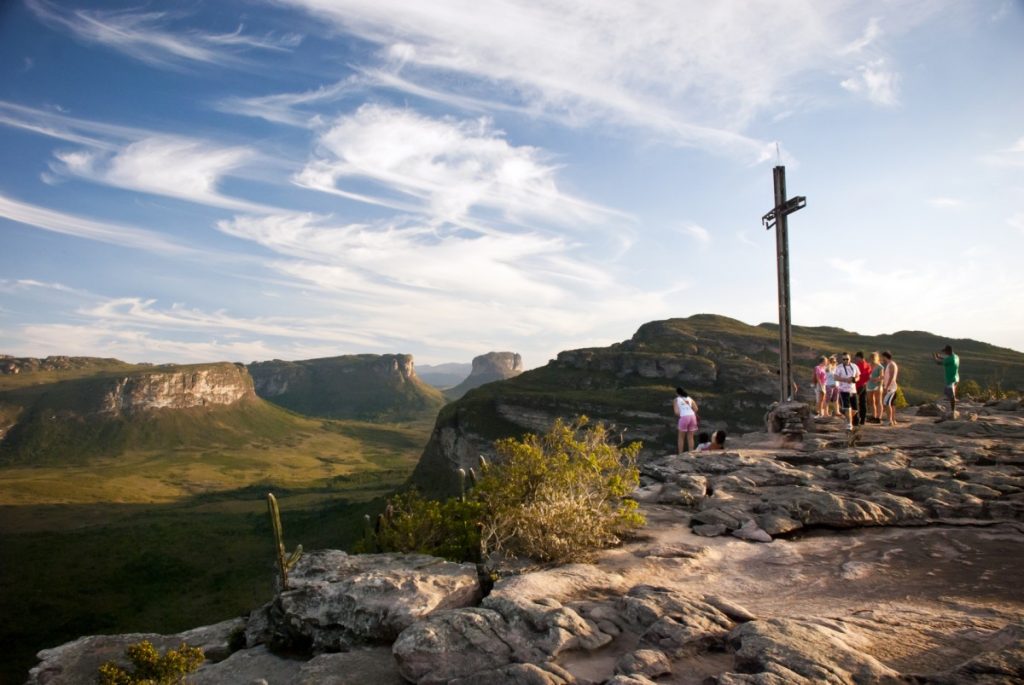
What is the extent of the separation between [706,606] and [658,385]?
9948 centimetres

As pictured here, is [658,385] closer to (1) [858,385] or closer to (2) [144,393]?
(1) [858,385]

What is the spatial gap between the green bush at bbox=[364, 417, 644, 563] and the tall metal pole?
35.4ft

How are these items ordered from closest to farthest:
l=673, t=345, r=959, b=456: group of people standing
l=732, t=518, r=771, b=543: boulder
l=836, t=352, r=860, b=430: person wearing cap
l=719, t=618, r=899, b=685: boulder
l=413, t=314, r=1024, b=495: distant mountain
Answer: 1. l=719, t=618, r=899, b=685: boulder
2. l=732, t=518, r=771, b=543: boulder
3. l=673, t=345, r=959, b=456: group of people standing
4. l=836, t=352, r=860, b=430: person wearing cap
5. l=413, t=314, r=1024, b=495: distant mountain

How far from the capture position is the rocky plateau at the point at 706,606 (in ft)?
16.9

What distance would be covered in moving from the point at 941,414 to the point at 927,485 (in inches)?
463

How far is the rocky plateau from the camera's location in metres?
5.15

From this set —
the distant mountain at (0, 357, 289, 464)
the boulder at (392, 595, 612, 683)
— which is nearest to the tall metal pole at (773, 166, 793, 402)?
the boulder at (392, 595, 612, 683)

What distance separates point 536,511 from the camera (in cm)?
866

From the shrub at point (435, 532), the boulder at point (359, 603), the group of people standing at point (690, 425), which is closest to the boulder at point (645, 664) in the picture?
the boulder at point (359, 603)

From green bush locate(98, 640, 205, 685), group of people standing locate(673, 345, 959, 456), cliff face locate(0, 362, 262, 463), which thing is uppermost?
group of people standing locate(673, 345, 959, 456)

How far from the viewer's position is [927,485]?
446 inches

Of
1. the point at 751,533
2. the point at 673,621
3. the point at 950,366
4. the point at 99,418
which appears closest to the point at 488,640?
the point at 673,621

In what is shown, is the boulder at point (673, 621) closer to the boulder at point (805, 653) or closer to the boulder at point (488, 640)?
the boulder at point (805, 653)

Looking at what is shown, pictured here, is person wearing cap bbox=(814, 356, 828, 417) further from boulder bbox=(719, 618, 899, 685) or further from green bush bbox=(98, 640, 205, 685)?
green bush bbox=(98, 640, 205, 685)
